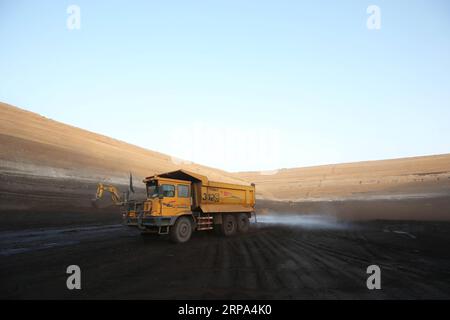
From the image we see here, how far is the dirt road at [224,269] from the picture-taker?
6445 mm

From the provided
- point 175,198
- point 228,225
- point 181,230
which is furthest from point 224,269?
point 228,225

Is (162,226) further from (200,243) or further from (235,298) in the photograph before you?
(235,298)

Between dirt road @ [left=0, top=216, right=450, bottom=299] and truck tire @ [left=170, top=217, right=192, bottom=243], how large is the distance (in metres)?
→ 0.60

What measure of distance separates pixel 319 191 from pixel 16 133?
2260 inches

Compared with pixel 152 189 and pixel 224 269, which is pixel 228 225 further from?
pixel 224 269

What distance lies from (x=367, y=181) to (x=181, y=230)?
6601cm

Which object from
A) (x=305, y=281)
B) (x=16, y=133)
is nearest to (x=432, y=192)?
(x=305, y=281)

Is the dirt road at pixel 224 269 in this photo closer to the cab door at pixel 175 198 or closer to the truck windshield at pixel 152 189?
the cab door at pixel 175 198

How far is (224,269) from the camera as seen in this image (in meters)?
8.51

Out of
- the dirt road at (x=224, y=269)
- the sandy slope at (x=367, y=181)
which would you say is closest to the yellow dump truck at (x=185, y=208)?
the dirt road at (x=224, y=269)

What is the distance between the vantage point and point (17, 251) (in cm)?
1091

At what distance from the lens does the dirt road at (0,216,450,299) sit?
6445mm

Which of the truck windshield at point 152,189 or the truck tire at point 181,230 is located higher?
the truck windshield at point 152,189
